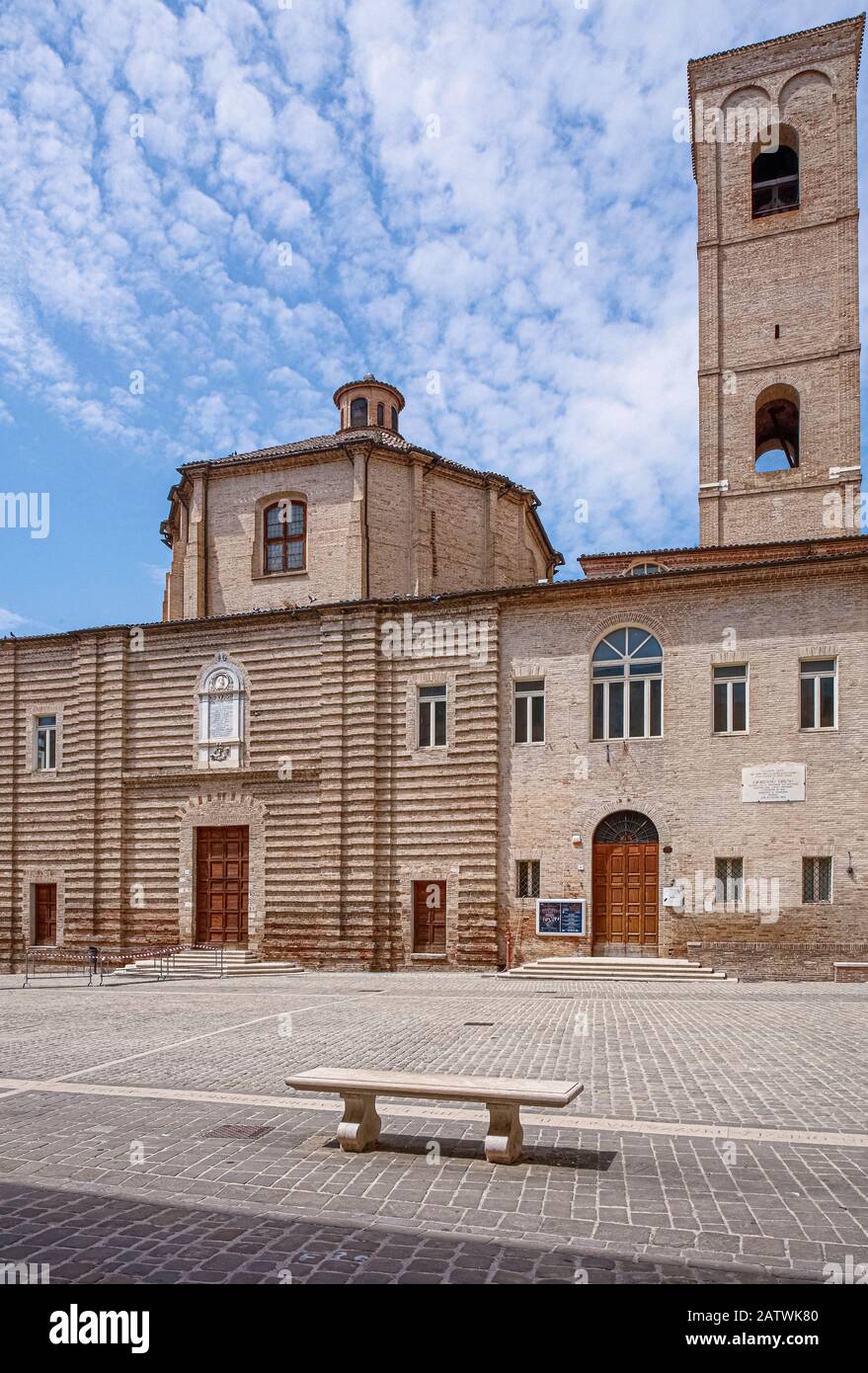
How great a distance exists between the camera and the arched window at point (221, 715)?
28.0 m

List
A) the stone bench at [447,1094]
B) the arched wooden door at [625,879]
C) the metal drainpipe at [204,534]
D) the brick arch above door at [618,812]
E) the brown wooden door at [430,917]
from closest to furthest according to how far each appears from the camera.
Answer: the stone bench at [447,1094]
the brick arch above door at [618,812]
the arched wooden door at [625,879]
the brown wooden door at [430,917]
the metal drainpipe at [204,534]

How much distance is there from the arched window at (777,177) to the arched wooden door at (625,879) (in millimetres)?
23057

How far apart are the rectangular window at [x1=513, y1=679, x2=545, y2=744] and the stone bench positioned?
686 inches

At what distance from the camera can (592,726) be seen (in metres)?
24.5

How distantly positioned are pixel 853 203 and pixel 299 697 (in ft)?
79.4

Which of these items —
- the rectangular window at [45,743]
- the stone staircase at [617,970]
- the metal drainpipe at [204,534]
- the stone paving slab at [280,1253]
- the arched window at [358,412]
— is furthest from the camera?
the arched window at [358,412]

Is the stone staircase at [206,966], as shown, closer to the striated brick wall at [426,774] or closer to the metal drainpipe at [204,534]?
the striated brick wall at [426,774]

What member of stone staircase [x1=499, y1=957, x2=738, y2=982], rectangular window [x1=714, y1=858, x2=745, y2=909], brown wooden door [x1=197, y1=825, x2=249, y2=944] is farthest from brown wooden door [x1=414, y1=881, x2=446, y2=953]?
rectangular window [x1=714, y1=858, x2=745, y2=909]

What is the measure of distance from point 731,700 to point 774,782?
216 cm

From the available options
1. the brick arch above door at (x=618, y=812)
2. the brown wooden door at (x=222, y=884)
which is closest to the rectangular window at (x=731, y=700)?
the brick arch above door at (x=618, y=812)

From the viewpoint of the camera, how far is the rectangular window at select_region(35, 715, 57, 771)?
30.5 metres

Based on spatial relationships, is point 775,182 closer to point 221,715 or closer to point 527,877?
point 527,877

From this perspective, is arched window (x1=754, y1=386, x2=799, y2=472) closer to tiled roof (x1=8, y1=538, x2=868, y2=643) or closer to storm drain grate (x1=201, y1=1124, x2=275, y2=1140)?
tiled roof (x1=8, y1=538, x2=868, y2=643)
